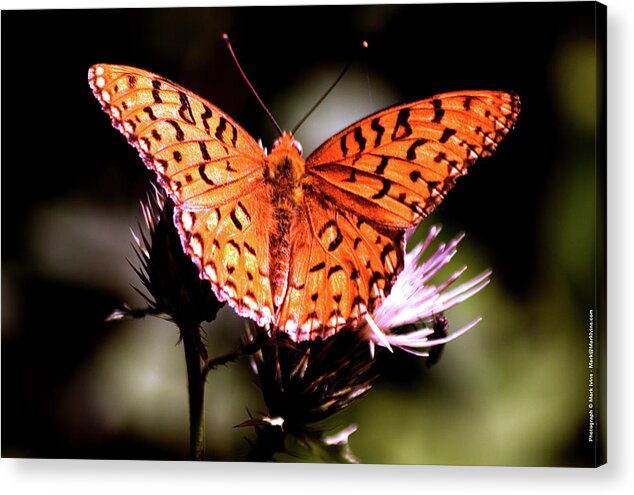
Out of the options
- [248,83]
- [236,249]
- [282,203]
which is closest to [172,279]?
[236,249]

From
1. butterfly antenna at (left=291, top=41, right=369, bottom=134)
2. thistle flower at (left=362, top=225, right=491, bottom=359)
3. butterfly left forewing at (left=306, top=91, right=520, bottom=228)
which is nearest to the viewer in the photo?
butterfly left forewing at (left=306, top=91, right=520, bottom=228)

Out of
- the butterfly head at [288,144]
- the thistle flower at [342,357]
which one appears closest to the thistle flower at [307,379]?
the thistle flower at [342,357]

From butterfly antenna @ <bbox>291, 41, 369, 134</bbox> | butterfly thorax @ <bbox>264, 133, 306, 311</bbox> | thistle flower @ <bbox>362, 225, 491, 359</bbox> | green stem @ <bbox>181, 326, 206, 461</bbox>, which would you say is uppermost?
butterfly antenna @ <bbox>291, 41, 369, 134</bbox>

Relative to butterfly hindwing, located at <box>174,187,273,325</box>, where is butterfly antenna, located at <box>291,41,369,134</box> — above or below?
above

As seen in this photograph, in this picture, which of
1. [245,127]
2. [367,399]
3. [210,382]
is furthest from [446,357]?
[245,127]

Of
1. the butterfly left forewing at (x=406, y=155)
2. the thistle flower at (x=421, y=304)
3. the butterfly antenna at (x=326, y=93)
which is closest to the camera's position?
the butterfly left forewing at (x=406, y=155)

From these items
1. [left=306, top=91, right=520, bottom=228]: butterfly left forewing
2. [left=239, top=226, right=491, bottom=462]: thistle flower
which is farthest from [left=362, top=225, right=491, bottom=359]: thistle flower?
[left=306, top=91, right=520, bottom=228]: butterfly left forewing

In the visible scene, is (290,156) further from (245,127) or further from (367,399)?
(367,399)

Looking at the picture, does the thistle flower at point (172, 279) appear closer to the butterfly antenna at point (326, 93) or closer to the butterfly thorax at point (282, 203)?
the butterfly thorax at point (282, 203)

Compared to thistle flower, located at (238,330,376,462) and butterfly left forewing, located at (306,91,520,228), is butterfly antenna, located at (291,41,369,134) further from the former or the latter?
thistle flower, located at (238,330,376,462)
